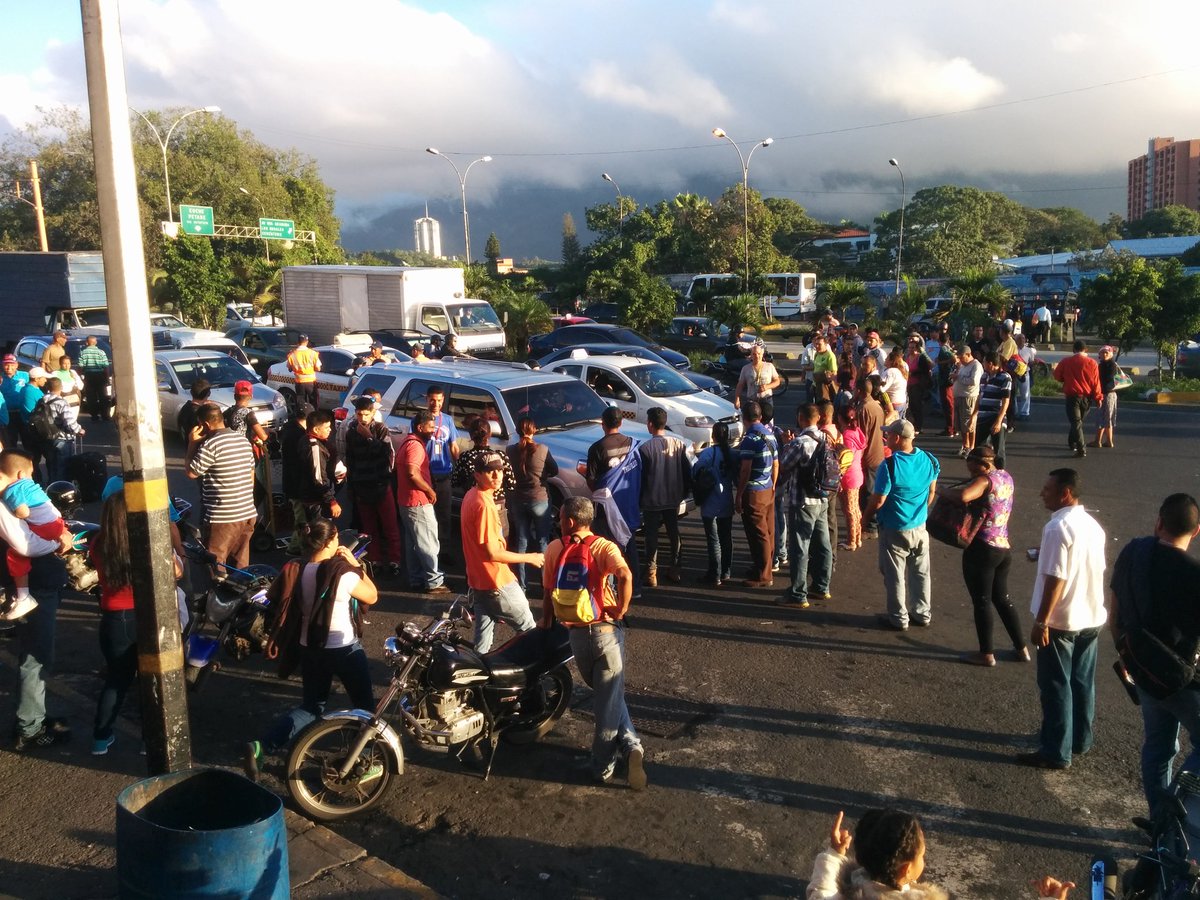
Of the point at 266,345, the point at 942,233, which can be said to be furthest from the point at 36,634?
the point at 942,233

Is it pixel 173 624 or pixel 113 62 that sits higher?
pixel 113 62

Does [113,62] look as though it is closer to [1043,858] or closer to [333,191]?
[1043,858]

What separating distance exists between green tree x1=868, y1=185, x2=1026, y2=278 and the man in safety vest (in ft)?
168

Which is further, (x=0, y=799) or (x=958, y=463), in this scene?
(x=958, y=463)

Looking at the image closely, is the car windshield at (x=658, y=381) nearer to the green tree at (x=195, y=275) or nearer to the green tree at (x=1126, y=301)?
the green tree at (x=1126, y=301)

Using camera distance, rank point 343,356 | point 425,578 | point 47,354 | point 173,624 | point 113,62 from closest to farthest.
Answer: point 113,62 < point 173,624 < point 425,578 < point 47,354 < point 343,356

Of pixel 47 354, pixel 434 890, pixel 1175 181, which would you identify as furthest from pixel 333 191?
pixel 1175 181

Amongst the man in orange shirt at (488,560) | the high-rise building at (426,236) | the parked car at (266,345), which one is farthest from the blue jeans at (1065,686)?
the high-rise building at (426,236)

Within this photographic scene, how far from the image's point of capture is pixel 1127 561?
4.63m

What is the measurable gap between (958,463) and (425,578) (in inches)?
344

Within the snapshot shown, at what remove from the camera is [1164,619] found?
4449 millimetres

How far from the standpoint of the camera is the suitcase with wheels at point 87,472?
10586 millimetres

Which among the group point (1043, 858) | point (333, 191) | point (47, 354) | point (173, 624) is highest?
point (333, 191)

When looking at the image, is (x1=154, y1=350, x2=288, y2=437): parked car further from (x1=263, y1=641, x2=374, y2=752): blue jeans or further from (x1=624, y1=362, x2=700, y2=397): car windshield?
(x1=263, y1=641, x2=374, y2=752): blue jeans
